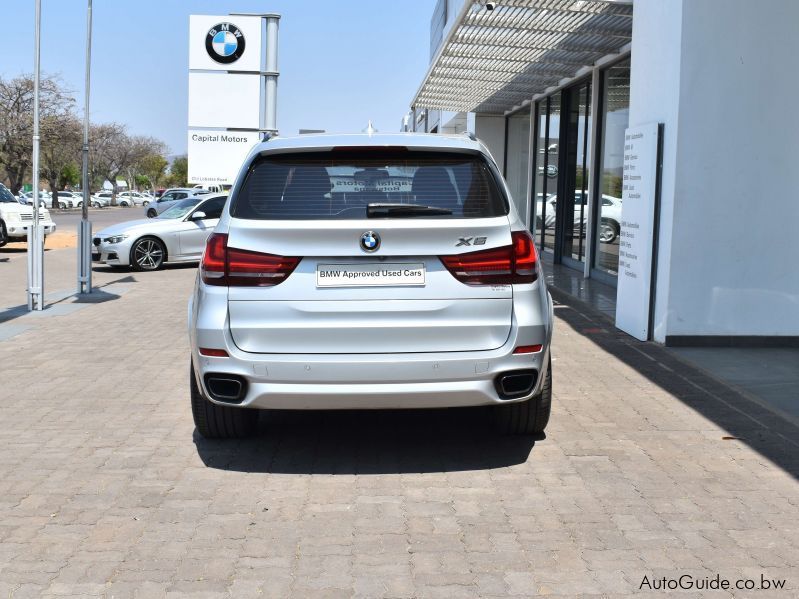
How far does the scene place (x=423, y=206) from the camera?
5.13 metres

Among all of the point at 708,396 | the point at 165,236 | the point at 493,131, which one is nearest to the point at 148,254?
the point at 165,236

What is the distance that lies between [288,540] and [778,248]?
21.1ft

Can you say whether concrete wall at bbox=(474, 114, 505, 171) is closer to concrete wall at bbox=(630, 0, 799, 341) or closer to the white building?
the white building

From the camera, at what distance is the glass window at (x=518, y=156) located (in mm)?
24250

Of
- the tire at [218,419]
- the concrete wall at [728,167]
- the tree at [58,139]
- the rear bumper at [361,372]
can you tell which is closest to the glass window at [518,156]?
the concrete wall at [728,167]

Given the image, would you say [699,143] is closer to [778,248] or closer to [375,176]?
[778,248]

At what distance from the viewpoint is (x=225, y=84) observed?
15586 mm

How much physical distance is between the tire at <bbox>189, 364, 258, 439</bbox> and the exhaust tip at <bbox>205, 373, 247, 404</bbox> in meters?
0.43

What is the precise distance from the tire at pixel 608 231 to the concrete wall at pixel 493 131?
33.2ft

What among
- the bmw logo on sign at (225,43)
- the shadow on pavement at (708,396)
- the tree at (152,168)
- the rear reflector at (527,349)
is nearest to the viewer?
the rear reflector at (527,349)

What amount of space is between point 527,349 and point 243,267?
151 cm

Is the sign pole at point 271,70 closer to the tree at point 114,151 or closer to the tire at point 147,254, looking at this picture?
the tire at point 147,254

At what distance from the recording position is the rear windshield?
5137mm

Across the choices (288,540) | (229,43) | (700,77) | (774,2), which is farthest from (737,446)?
(229,43)
